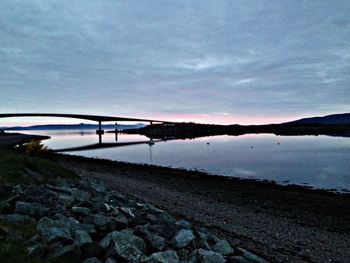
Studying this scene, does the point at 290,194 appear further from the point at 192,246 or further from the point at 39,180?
the point at 39,180

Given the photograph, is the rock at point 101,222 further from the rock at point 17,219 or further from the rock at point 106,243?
the rock at point 17,219

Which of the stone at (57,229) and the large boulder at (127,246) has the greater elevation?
the stone at (57,229)

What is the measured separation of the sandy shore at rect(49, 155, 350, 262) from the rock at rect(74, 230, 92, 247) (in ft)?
21.5

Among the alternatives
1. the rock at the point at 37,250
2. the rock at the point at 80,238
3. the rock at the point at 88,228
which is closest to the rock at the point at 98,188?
the rock at the point at 88,228

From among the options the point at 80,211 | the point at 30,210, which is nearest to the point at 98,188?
the point at 80,211

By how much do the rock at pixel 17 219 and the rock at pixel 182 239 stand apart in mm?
4001

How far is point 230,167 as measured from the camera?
40500 millimetres

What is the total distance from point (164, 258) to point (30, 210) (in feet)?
14.9

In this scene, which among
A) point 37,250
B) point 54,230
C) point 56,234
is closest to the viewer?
point 37,250

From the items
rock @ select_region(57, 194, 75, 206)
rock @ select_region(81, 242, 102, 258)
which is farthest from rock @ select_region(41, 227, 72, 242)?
rock @ select_region(57, 194, 75, 206)

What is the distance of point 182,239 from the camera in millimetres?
7629

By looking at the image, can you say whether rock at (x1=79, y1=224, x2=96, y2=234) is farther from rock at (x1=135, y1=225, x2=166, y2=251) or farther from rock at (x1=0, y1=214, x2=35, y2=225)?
rock at (x1=0, y1=214, x2=35, y2=225)

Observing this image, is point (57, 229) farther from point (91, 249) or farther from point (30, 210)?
point (30, 210)

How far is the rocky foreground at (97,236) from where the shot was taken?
612 cm
